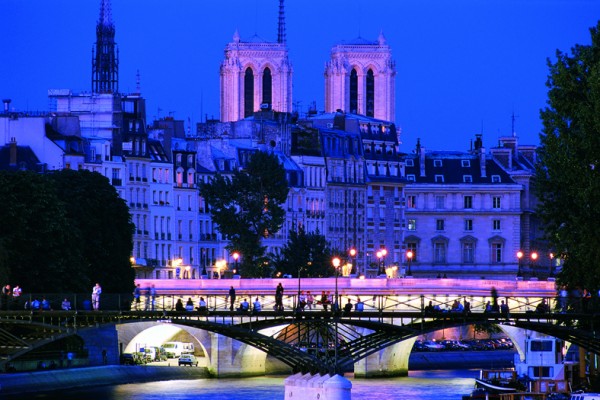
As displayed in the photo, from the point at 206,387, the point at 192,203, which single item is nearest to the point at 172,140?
the point at 192,203

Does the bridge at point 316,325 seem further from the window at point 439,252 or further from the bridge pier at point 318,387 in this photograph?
the window at point 439,252

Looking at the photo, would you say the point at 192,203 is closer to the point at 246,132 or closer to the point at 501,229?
the point at 246,132

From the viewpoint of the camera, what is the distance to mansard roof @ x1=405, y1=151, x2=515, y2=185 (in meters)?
190

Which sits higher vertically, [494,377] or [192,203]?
[192,203]

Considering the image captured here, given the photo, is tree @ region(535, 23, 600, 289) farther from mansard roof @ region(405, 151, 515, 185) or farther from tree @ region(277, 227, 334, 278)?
mansard roof @ region(405, 151, 515, 185)

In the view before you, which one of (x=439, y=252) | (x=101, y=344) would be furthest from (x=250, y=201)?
(x=101, y=344)

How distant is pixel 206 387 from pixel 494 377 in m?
15.0

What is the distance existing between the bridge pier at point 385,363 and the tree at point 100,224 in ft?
37.6

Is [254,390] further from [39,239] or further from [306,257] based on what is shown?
[306,257]

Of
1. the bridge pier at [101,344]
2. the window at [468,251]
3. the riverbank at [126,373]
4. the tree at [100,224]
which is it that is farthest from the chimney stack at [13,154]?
the window at [468,251]

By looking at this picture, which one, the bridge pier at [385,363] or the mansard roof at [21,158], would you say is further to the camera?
the mansard roof at [21,158]

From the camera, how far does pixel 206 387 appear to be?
11431cm

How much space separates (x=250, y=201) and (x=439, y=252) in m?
36.0

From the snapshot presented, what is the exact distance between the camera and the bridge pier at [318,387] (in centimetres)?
9206
